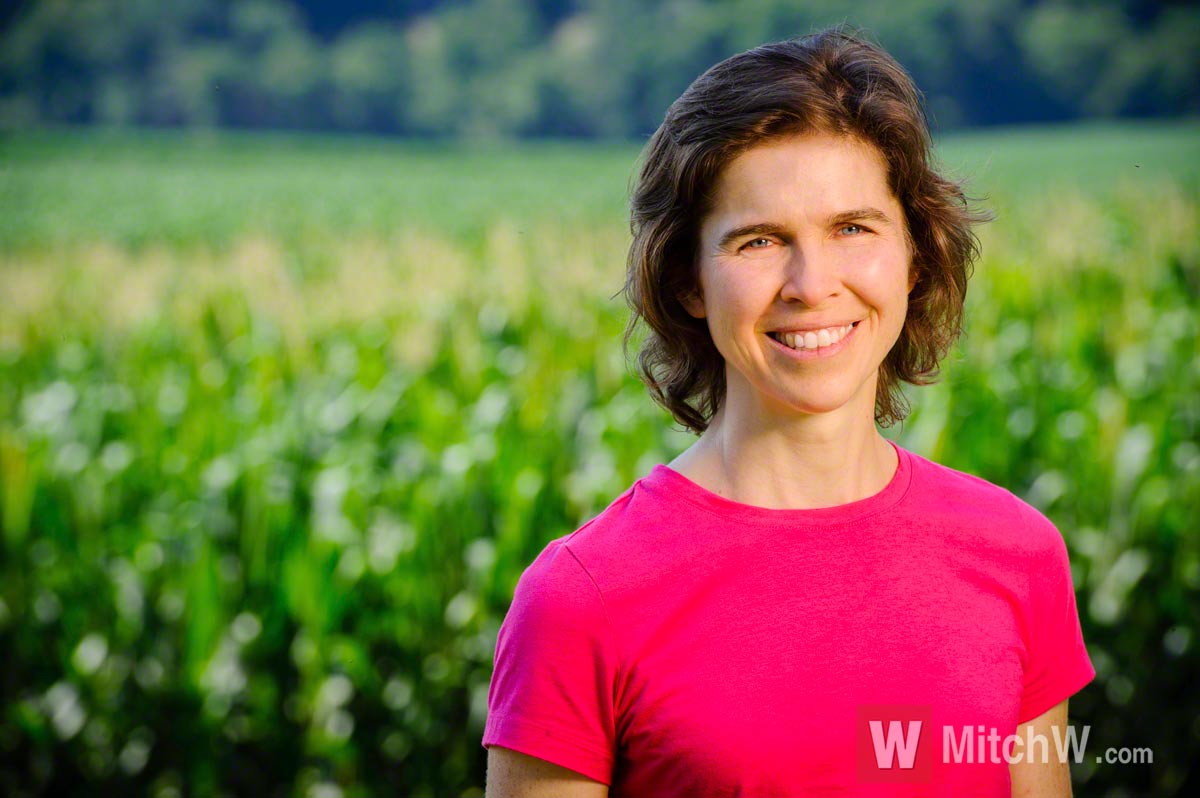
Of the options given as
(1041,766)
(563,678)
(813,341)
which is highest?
(813,341)

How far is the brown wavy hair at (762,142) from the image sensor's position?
3.94 feet

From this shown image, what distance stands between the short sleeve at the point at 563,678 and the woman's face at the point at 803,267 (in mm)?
288

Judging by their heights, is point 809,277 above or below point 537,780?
above

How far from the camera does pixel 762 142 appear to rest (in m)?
1.19

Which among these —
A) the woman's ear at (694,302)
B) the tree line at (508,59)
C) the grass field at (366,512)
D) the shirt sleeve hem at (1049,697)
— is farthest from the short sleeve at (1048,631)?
the tree line at (508,59)

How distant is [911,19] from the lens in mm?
20609

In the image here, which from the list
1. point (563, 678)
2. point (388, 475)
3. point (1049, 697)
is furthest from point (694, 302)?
point (388, 475)

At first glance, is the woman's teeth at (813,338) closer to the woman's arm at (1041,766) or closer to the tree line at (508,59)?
the woman's arm at (1041,766)

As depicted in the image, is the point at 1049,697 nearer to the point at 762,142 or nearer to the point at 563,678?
the point at 563,678

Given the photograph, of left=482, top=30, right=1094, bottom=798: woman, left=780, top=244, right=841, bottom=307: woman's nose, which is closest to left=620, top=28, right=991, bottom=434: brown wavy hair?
left=482, top=30, right=1094, bottom=798: woman

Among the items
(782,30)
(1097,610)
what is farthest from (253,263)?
(782,30)

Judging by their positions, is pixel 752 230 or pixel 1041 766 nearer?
pixel 752 230

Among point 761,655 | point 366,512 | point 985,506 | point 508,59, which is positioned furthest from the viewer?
point 508,59

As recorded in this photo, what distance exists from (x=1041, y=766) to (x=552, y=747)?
0.55 m
